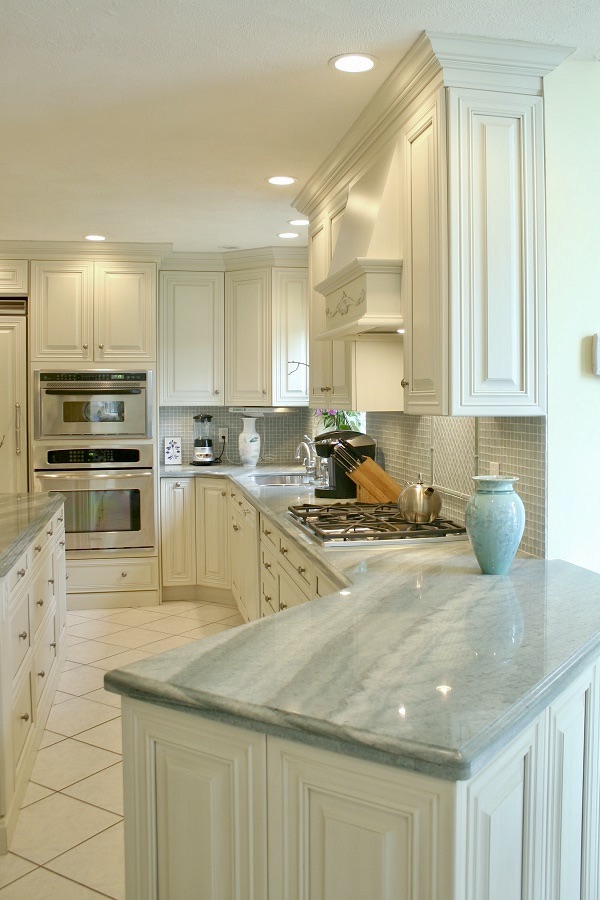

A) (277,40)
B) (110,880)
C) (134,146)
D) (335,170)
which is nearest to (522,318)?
(277,40)

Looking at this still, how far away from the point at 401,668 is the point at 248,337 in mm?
4579

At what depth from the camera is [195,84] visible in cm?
268

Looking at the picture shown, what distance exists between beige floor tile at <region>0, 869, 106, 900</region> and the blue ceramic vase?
4.87ft

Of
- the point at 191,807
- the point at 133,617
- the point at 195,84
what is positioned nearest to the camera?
the point at 191,807

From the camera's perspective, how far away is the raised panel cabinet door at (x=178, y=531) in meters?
5.70

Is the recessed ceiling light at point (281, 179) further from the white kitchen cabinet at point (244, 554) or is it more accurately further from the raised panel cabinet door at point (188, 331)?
the raised panel cabinet door at point (188, 331)

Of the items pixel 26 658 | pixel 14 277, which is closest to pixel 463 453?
pixel 26 658

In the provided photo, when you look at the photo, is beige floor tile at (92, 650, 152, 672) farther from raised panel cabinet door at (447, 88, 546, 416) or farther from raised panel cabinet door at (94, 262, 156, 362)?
raised panel cabinet door at (447, 88, 546, 416)

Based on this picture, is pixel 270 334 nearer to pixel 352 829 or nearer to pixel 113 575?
pixel 113 575

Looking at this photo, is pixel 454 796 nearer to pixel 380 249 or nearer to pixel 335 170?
pixel 380 249

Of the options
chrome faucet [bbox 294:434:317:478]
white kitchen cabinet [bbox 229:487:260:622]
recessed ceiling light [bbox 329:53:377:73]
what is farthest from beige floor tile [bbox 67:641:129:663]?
recessed ceiling light [bbox 329:53:377:73]

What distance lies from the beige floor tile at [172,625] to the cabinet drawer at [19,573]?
206cm

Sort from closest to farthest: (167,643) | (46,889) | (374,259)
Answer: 1. (46,889)
2. (374,259)
3. (167,643)

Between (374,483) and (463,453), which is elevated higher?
(463,453)
